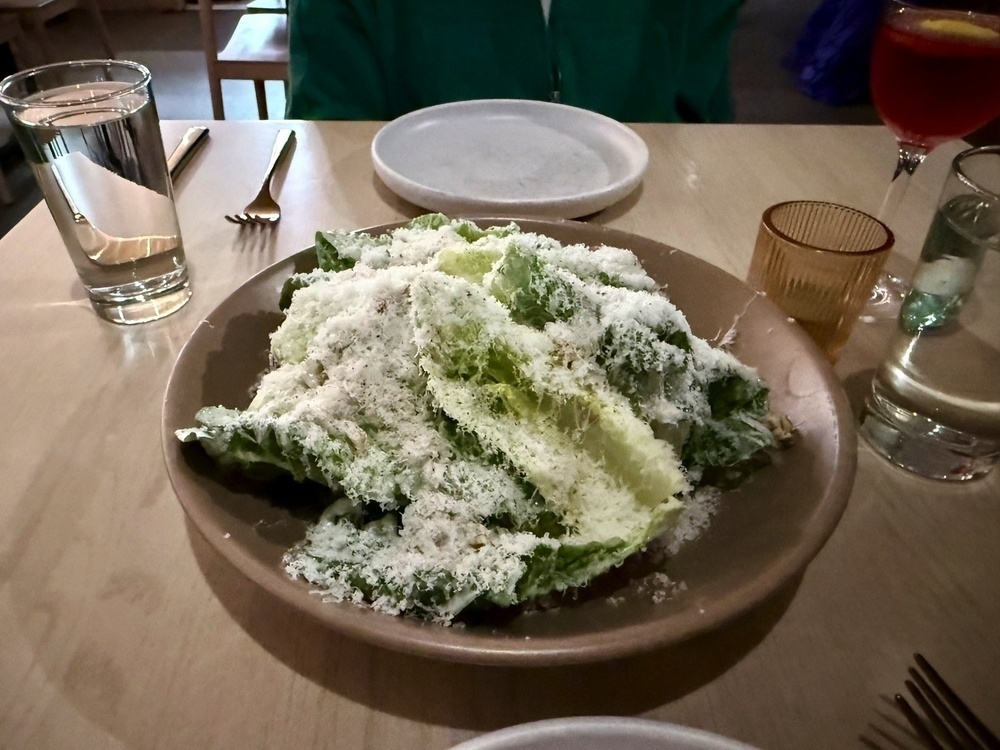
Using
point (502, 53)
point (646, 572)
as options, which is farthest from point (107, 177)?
point (502, 53)

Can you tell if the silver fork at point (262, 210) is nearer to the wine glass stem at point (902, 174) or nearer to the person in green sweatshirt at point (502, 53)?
the person in green sweatshirt at point (502, 53)

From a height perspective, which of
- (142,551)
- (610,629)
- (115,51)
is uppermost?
(610,629)

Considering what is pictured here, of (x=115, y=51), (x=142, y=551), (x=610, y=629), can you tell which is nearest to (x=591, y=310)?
(x=610, y=629)

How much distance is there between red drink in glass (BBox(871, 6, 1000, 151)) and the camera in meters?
0.86

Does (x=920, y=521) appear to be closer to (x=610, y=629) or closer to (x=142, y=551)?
(x=610, y=629)

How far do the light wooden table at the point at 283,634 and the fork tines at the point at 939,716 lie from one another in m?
0.02

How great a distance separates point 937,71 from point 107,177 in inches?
40.9

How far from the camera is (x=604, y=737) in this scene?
1.33 feet

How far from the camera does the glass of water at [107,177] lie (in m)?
0.85

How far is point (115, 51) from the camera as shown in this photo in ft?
15.9

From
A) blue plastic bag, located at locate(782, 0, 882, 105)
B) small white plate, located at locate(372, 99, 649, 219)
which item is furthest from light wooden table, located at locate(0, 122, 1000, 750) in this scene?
blue plastic bag, located at locate(782, 0, 882, 105)

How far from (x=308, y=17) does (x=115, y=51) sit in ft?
13.3

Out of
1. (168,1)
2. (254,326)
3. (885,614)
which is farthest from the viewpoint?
(168,1)

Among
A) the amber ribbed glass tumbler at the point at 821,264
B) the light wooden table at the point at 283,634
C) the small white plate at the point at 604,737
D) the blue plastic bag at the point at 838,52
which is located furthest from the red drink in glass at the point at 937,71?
the blue plastic bag at the point at 838,52
